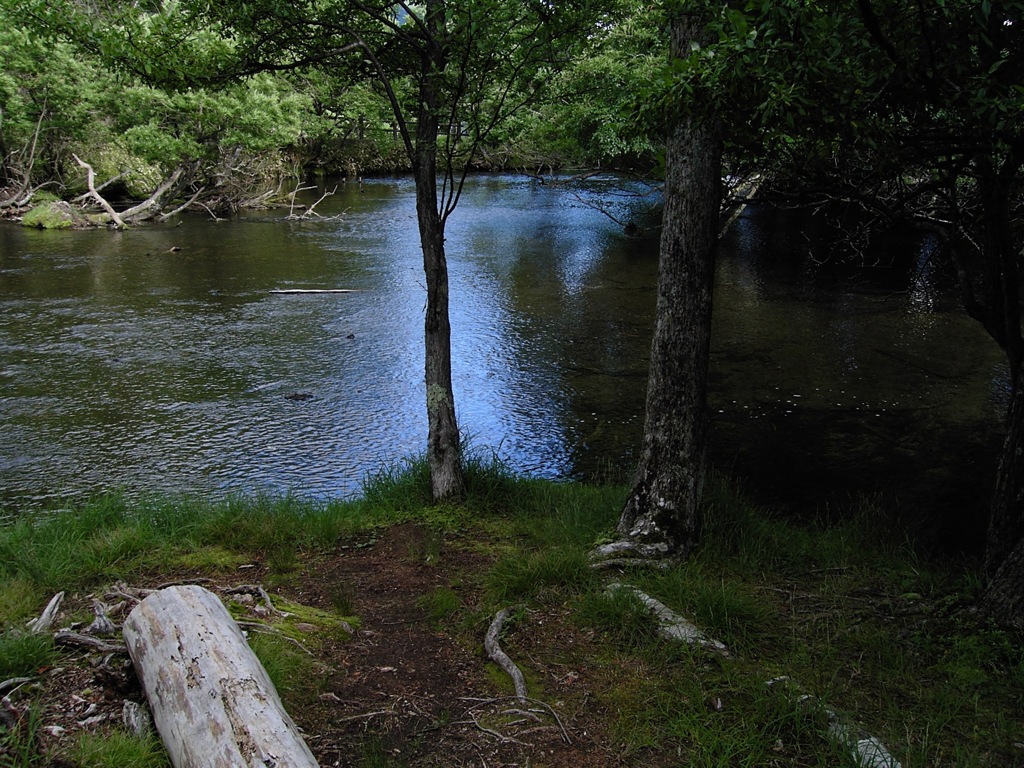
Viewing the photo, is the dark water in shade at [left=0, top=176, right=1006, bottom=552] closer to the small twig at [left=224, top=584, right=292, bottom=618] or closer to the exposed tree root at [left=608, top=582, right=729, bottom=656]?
the small twig at [left=224, top=584, right=292, bottom=618]

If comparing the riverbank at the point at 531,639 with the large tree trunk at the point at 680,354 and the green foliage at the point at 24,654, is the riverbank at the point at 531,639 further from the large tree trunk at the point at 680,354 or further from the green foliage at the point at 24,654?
the large tree trunk at the point at 680,354

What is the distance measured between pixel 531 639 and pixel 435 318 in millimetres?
2877

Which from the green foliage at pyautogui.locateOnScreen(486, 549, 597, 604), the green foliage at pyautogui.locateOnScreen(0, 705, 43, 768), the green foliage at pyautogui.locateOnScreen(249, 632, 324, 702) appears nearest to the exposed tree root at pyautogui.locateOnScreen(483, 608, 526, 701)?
the green foliage at pyautogui.locateOnScreen(486, 549, 597, 604)

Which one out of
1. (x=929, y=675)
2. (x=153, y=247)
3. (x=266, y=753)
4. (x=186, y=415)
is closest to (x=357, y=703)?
(x=266, y=753)

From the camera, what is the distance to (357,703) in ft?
11.8

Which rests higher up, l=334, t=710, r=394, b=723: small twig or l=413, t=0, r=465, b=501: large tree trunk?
l=413, t=0, r=465, b=501: large tree trunk

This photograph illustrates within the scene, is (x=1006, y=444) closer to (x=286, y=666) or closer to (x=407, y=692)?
(x=407, y=692)

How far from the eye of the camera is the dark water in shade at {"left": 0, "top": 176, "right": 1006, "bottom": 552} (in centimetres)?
823

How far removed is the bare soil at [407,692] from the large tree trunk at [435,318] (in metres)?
1.53

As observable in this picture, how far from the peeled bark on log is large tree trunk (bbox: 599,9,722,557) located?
247 cm

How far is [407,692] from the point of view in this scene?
373 centimetres

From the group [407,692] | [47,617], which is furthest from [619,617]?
[47,617]

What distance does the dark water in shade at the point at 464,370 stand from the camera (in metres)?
8.23

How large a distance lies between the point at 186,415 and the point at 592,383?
194 inches
